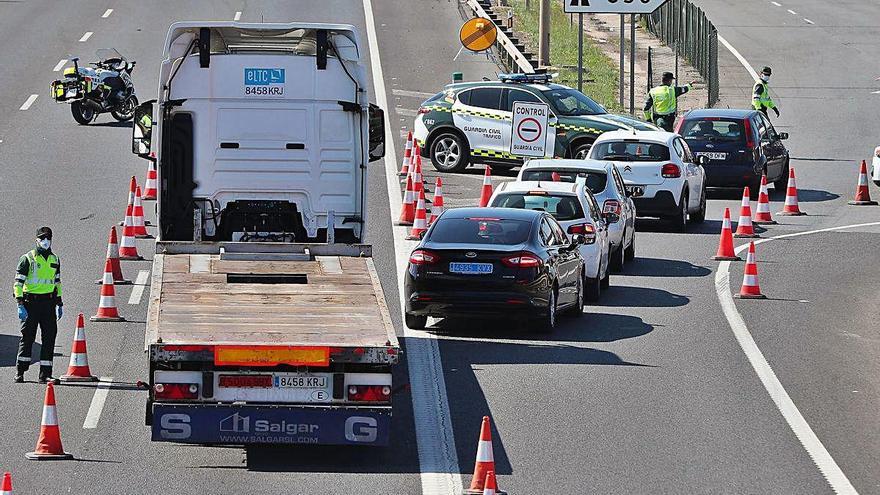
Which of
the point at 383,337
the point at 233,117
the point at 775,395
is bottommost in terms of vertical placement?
the point at 775,395

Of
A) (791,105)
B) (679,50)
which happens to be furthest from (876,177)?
(679,50)

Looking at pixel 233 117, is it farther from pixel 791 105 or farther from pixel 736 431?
pixel 791 105

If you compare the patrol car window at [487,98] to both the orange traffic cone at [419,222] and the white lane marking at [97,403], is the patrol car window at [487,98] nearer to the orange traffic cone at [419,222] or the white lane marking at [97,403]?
the orange traffic cone at [419,222]

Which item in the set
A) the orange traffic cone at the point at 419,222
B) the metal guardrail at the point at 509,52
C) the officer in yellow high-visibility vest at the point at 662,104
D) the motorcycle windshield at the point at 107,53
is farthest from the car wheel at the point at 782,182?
the motorcycle windshield at the point at 107,53

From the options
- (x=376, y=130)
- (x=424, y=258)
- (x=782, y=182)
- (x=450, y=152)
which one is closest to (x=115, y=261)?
(x=376, y=130)

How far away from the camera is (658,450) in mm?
13344

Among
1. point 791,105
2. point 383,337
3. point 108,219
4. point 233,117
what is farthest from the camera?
point 791,105

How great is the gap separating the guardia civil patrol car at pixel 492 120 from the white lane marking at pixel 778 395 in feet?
27.5

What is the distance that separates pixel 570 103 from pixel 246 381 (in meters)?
20.3

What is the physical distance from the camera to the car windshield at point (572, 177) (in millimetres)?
23312

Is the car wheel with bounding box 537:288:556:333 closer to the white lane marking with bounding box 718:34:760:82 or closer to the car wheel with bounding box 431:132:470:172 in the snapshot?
the car wheel with bounding box 431:132:470:172

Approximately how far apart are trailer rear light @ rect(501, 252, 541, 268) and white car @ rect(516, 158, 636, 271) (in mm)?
4924

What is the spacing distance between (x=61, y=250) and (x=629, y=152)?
889 centimetres

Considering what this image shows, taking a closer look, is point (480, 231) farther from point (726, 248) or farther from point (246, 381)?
point (726, 248)
